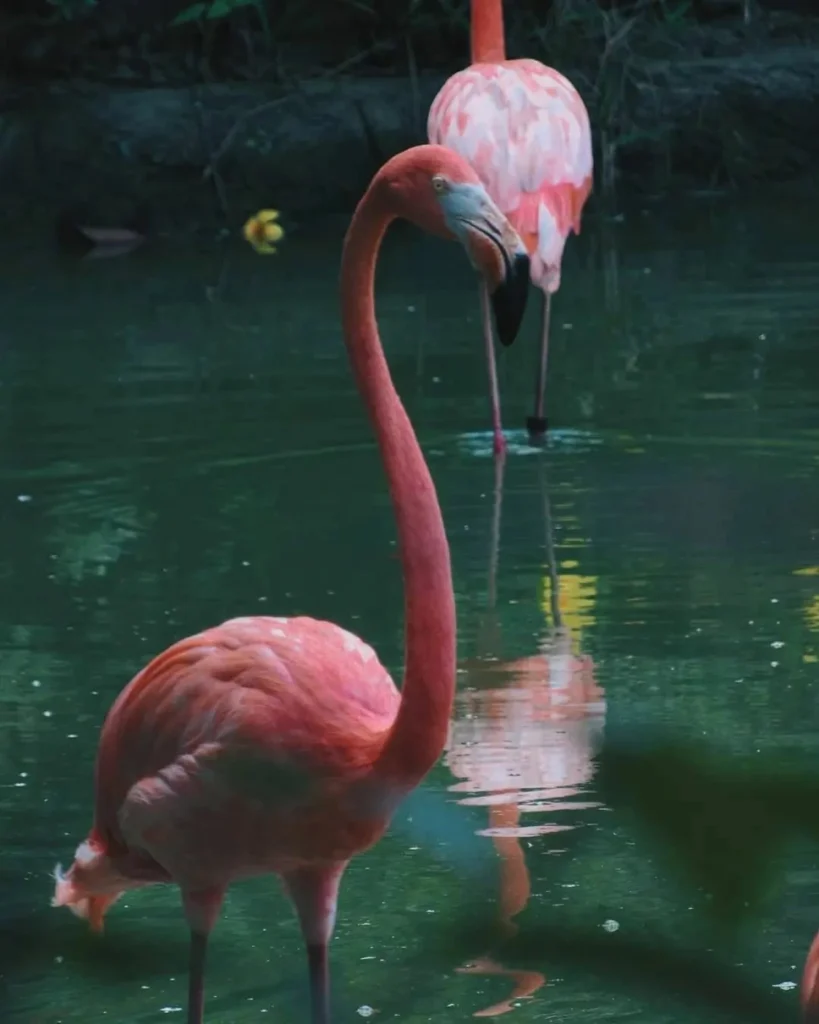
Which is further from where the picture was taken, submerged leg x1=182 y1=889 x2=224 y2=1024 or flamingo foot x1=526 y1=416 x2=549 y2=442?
flamingo foot x1=526 y1=416 x2=549 y2=442

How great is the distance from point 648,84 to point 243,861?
35.5 ft

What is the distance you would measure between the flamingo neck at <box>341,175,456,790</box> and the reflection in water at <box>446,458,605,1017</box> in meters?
0.51

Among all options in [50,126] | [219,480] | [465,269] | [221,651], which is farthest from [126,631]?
[50,126]

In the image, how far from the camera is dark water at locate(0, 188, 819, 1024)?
101 inches

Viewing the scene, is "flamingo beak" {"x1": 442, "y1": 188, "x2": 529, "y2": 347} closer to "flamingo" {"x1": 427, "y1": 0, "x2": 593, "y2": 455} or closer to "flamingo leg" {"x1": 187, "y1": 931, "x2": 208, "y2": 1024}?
"flamingo leg" {"x1": 187, "y1": 931, "x2": 208, "y2": 1024}

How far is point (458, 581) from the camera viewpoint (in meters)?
4.54

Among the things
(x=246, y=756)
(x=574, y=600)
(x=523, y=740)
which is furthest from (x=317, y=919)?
(x=574, y=600)

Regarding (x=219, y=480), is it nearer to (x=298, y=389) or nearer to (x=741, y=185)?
(x=298, y=389)

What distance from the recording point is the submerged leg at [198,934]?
2288 mm

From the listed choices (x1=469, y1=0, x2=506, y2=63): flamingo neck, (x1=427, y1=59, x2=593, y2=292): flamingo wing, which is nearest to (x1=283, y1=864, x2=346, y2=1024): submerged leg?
(x1=427, y1=59, x2=593, y2=292): flamingo wing

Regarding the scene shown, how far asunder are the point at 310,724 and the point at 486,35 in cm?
491

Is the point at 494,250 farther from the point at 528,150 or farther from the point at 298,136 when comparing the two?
the point at 298,136

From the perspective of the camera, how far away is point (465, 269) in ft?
32.6

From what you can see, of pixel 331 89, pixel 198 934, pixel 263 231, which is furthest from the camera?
pixel 331 89
